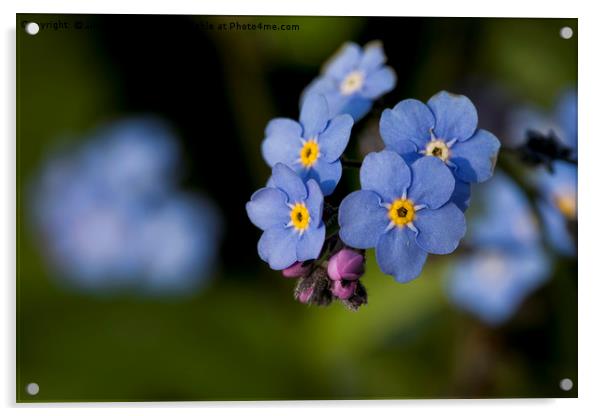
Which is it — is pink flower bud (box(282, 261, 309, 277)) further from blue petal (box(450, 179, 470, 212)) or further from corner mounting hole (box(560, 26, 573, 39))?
corner mounting hole (box(560, 26, 573, 39))

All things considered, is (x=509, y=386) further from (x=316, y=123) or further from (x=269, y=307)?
(x=316, y=123)

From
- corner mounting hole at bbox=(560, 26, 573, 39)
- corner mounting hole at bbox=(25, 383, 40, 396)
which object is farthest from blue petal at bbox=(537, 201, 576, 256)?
corner mounting hole at bbox=(25, 383, 40, 396)

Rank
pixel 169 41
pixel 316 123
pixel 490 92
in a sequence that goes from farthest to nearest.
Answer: pixel 490 92 < pixel 169 41 < pixel 316 123

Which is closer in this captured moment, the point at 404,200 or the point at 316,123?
the point at 404,200

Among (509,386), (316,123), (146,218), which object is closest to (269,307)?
(146,218)

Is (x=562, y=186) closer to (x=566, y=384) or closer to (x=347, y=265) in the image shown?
(x=566, y=384)

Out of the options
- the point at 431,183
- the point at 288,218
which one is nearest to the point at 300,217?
the point at 288,218
